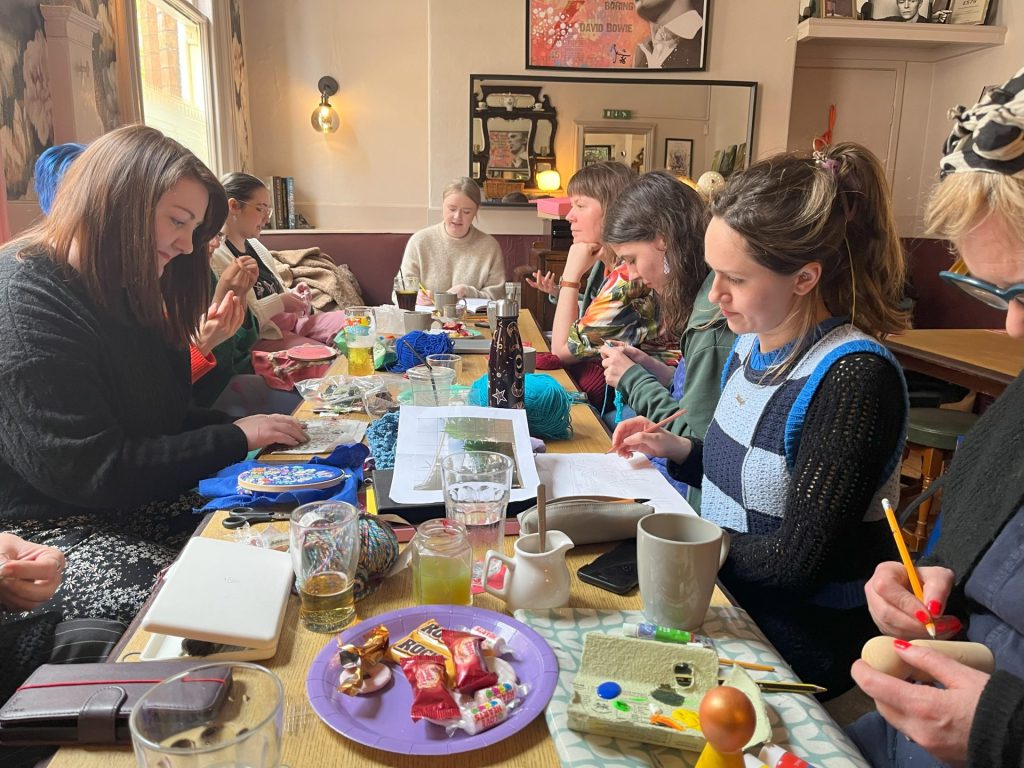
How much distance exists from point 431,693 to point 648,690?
0.21m

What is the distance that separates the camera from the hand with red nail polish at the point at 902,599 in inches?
34.4

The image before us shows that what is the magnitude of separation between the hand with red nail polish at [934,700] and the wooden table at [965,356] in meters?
2.00

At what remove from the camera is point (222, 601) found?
0.82 metres

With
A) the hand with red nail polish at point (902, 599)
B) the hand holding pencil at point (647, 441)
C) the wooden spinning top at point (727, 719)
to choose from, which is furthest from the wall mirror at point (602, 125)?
the wooden spinning top at point (727, 719)

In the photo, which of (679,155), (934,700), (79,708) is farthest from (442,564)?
(679,155)

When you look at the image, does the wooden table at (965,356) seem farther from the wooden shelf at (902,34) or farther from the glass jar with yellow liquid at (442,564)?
the wooden shelf at (902,34)

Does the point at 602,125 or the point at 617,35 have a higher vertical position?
the point at 617,35

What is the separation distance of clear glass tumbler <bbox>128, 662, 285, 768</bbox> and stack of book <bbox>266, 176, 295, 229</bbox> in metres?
5.09

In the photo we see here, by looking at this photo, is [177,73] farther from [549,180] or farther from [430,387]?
[430,387]

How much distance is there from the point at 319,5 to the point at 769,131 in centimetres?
331

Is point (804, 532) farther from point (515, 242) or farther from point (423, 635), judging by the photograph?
point (515, 242)

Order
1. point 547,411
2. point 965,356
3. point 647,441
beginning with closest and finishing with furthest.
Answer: point 647,441, point 547,411, point 965,356

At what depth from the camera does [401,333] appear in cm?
253

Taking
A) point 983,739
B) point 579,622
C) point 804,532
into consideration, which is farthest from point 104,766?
point 804,532
